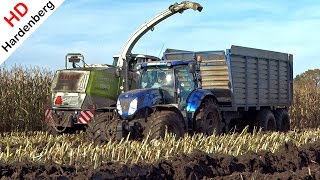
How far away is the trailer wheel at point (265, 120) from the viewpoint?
14.9 m

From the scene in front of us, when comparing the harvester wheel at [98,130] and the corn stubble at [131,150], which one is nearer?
the corn stubble at [131,150]

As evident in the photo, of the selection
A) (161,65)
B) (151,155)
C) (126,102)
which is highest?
(161,65)

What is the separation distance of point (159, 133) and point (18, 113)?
656 centimetres

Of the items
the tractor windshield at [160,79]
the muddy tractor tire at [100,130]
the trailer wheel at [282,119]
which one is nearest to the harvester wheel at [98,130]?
the muddy tractor tire at [100,130]

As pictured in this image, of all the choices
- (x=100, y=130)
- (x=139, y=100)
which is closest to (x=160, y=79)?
(x=139, y=100)

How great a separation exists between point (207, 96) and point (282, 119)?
5.01 metres

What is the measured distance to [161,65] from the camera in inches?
451

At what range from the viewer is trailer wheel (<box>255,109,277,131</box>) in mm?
14891

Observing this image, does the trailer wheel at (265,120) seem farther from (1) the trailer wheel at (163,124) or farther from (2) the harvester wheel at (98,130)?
(2) the harvester wheel at (98,130)

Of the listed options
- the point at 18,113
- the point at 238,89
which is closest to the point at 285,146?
the point at 238,89

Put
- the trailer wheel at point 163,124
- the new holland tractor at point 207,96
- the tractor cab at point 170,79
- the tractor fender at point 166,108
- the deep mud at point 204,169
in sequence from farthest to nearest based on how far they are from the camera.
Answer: the tractor cab at point 170,79, the tractor fender at point 166,108, the new holland tractor at point 207,96, the trailer wheel at point 163,124, the deep mud at point 204,169

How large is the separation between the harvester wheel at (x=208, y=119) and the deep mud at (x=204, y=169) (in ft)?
9.26

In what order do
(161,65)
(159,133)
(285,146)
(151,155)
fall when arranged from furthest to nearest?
(161,65)
(159,133)
(285,146)
(151,155)

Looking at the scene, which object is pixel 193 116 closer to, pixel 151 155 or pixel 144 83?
pixel 144 83
